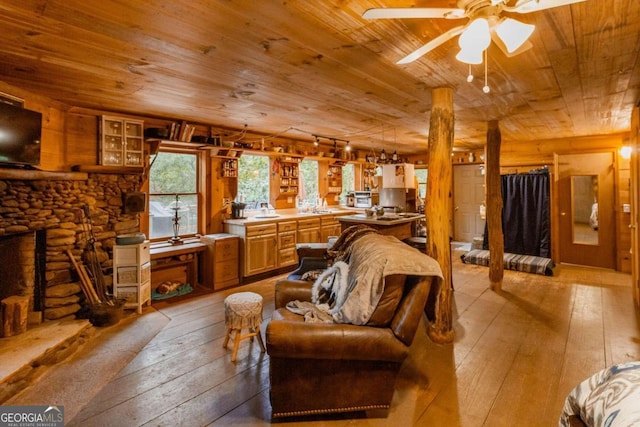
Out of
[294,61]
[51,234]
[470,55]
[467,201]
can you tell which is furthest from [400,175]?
[51,234]

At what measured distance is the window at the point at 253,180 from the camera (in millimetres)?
5590

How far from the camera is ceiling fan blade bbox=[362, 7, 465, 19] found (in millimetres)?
Answer: 1430

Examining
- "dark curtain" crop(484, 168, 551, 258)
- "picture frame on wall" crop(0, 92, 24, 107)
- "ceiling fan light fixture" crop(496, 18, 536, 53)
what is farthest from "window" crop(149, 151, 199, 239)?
"dark curtain" crop(484, 168, 551, 258)

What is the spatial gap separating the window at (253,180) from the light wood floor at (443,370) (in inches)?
84.8

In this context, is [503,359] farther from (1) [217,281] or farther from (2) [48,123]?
(2) [48,123]

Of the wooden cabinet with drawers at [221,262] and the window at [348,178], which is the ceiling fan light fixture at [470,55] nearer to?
the wooden cabinet with drawers at [221,262]

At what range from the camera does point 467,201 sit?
7855 mm

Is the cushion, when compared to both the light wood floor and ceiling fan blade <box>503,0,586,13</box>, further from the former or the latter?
ceiling fan blade <box>503,0,586,13</box>

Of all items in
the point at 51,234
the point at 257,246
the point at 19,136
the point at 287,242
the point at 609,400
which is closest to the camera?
the point at 609,400

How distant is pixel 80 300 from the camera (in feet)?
11.4

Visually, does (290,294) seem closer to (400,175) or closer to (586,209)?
(400,175)

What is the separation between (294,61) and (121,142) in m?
2.66

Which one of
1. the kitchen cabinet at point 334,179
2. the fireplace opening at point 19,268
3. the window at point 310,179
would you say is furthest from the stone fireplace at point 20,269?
the kitchen cabinet at point 334,179

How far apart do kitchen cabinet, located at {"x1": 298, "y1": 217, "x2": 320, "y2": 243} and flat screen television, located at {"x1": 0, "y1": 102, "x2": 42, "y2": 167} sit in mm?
3593
